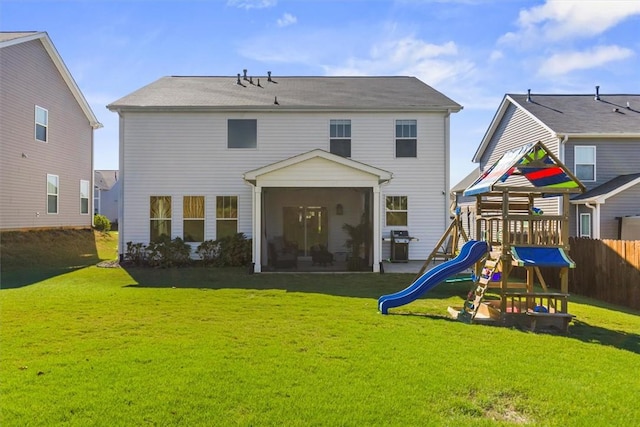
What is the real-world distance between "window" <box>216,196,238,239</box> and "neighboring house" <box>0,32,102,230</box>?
26.2 ft

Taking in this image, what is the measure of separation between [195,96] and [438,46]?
9.03m

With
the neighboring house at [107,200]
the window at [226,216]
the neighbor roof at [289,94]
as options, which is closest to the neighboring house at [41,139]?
the neighbor roof at [289,94]

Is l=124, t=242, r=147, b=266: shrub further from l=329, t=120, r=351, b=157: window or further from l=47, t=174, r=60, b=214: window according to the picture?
l=329, t=120, r=351, b=157: window

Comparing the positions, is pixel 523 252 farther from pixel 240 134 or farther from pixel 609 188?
pixel 609 188

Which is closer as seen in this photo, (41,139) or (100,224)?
(41,139)

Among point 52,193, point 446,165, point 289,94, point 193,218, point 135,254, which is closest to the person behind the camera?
point 135,254

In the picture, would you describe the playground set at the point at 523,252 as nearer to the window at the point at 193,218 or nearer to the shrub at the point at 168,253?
the shrub at the point at 168,253

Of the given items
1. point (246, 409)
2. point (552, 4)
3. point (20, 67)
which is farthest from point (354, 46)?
point (20, 67)

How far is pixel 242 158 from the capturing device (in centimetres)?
1576

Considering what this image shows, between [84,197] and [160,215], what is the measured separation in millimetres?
8901

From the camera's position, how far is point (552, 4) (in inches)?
457

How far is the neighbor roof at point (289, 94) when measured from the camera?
15.7m

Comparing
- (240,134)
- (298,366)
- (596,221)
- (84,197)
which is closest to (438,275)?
(298,366)

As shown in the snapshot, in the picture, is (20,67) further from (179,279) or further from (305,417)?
(305,417)
